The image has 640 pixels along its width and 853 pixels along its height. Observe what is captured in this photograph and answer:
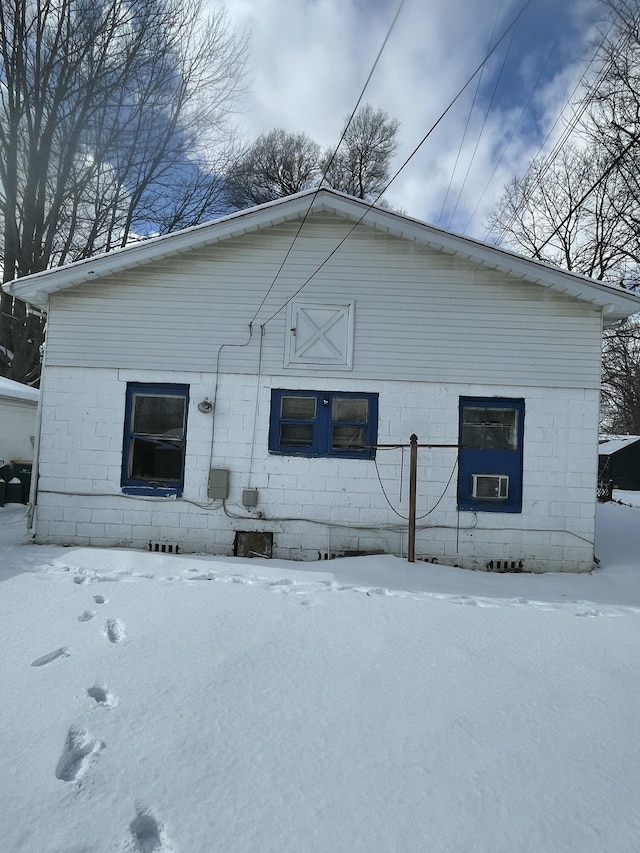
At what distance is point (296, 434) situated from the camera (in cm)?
719

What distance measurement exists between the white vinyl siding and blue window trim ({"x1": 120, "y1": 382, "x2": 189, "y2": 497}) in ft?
1.02

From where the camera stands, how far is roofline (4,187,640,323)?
677 centimetres

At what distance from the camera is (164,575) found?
570 cm

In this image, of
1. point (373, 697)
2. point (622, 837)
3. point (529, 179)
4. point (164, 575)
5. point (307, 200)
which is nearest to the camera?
point (622, 837)

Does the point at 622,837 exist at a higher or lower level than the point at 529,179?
lower

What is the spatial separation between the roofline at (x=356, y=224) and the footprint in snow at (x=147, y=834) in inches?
248

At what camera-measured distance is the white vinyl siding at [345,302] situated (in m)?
7.05

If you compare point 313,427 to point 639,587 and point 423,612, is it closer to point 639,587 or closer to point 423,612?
point 423,612

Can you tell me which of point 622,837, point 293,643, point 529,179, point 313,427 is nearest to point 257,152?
point 529,179

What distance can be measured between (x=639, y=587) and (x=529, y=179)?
53.3 ft

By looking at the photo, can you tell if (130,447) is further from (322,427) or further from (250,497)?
(322,427)

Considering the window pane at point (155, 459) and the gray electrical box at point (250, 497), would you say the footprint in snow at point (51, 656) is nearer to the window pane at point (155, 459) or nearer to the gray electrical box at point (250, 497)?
the gray electrical box at point (250, 497)

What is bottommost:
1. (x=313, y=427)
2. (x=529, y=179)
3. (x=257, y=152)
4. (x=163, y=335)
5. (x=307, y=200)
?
(x=313, y=427)

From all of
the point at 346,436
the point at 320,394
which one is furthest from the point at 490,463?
the point at 320,394
